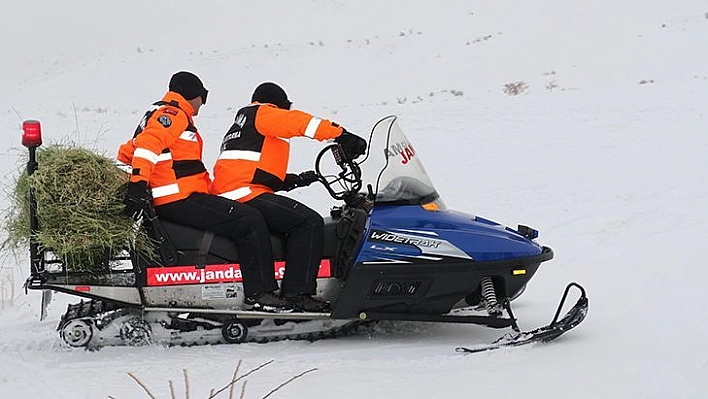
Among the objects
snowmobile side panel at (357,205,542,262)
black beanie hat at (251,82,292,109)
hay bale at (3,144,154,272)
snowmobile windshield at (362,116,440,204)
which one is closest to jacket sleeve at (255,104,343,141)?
black beanie hat at (251,82,292,109)

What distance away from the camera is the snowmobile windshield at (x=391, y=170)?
5578 millimetres

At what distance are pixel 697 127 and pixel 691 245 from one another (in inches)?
181

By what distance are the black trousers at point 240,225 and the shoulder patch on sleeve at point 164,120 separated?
454 mm

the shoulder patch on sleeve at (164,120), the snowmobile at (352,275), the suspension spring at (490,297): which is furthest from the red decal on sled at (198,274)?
the suspension spring at (490,297)

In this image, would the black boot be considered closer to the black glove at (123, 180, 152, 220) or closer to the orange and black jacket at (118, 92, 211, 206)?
the orange and black jacket at (118, 92, 211, 206)

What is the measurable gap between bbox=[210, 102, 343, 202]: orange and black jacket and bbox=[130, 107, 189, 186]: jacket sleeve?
1.15 ft

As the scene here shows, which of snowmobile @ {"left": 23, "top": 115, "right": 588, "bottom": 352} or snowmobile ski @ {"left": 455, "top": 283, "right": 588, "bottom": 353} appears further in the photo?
snowmobile @ {"left": 23, "top": 115, "right": 588, "bottom": 352}

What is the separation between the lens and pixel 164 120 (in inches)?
209

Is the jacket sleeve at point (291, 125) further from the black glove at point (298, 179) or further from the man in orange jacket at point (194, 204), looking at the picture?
the black glove at point (298, 179)

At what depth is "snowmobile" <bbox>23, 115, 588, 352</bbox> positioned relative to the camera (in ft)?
18.0

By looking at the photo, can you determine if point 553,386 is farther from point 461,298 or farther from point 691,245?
point 691,245

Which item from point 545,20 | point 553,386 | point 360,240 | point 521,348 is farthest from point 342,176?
point 545,20

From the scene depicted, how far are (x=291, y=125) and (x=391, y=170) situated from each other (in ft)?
2.22

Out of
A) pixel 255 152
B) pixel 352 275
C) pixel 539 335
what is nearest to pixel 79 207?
pixel 255 152
